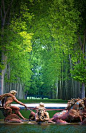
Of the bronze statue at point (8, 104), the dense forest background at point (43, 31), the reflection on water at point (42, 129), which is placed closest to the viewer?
the reflection on water at point (42, 129)

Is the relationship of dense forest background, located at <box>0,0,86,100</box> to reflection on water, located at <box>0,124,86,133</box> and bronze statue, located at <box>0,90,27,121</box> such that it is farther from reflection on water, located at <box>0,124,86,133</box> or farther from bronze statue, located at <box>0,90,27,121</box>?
reflection on water, located at <box>0,124,86,133</box>

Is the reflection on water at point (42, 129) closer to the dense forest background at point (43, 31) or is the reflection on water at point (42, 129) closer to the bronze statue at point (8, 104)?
the bronze statue at point (8, 104)

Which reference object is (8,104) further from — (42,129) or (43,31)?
(43,31)

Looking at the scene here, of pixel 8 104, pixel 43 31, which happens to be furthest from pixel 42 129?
pixel 43 31

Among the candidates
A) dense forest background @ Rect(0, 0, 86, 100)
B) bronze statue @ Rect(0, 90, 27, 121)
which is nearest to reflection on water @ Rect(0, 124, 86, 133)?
bronze statue @ Rect(0, 90, 27, 121)

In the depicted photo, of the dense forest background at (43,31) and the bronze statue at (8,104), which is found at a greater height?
the dense forest background at (43,31)

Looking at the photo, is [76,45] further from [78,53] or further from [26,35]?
[26,35]

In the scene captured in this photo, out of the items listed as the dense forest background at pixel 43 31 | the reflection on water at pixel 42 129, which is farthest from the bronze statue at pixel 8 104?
the dense forest background at pixel 43 31

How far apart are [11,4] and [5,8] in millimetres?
3379

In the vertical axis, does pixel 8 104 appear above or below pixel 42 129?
above

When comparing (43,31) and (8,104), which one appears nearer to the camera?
(8,104)

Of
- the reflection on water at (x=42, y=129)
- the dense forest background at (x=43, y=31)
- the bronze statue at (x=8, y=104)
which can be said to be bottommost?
the reflection on water at (x=42, y=129)

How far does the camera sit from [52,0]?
3803 cm

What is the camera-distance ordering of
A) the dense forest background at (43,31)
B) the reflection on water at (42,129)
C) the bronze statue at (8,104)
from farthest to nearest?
the dense forest background at (43,31) → the bronze statue at (8,104) → the reflection on water at (42,129)
